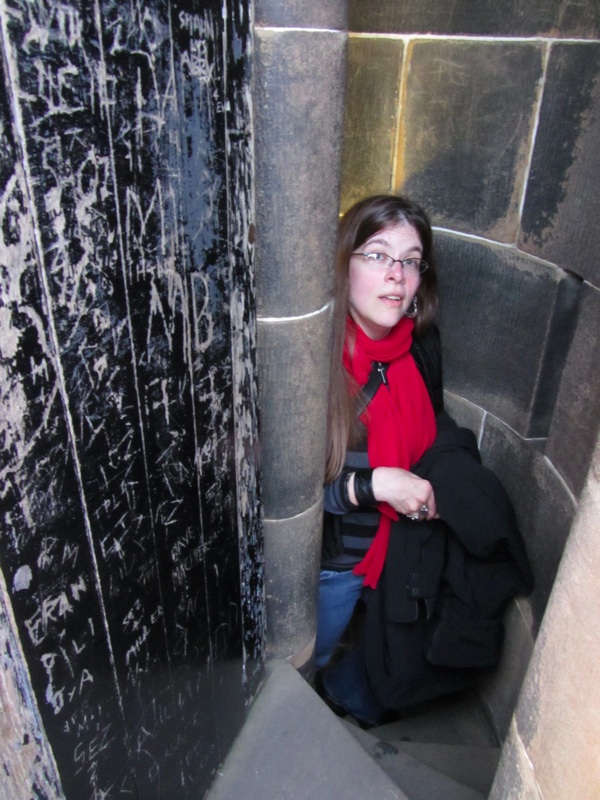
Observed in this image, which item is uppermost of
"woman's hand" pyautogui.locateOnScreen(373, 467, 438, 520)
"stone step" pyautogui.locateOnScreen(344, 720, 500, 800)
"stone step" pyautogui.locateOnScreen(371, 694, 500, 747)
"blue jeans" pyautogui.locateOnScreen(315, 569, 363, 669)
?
"woman's hand" pyautogui.locateOnScreen(373, 467, 438, 520)

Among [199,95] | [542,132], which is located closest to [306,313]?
[199,95]

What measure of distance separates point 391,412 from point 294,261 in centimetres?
57

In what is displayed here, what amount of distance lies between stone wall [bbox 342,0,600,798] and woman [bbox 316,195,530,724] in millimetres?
83

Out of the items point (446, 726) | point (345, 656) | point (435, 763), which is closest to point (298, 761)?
point (435, 763)

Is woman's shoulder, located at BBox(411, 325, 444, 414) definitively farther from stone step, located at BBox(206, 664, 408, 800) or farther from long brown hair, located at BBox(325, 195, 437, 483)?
stone step, located at BBox(206, 664, 408, 800)

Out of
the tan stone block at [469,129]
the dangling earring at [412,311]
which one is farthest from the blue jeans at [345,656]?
the tan stone block at [469,129]

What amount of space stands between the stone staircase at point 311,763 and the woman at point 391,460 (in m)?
0.20

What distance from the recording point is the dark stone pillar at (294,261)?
2.88 ft

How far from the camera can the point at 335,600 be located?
5.42 ft

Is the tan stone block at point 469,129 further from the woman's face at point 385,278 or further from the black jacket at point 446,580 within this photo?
the black jacket at point 446,580

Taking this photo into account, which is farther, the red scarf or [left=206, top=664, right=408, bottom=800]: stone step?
the red scarf

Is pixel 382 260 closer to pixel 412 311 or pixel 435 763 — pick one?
pixel 412 311

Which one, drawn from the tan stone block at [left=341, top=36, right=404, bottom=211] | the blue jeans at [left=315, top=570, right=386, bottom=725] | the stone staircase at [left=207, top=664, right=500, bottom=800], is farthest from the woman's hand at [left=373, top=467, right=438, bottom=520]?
the tan stone block at [left=341, top=36, right=404, bottom=211]

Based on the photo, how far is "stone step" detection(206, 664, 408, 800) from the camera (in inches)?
45.1
